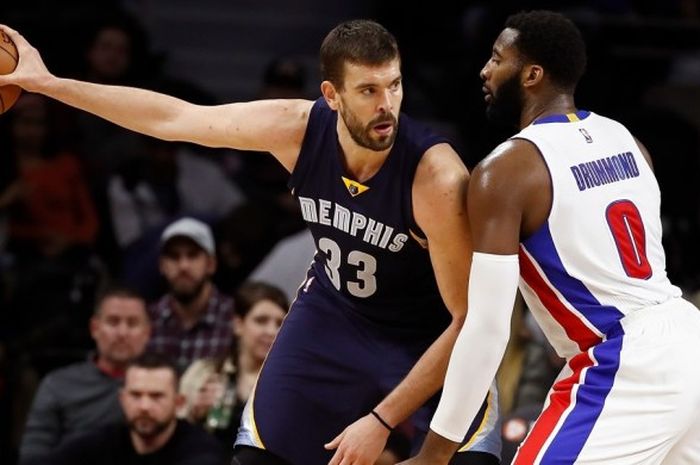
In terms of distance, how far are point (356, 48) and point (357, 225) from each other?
0.57 m

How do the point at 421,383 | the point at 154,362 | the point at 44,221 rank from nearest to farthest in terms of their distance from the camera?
the point at 421,383 → the point at 154,362 → the point at 44,221

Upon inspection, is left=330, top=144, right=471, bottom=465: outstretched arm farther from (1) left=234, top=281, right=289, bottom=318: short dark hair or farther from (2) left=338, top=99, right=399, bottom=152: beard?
(1) left=234, top=281, right=289, bottom=318: short dark hair

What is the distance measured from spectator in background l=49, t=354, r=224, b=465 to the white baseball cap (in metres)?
1.22

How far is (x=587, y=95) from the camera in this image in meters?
10.2

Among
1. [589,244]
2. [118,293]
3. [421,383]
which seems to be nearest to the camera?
[589,244]

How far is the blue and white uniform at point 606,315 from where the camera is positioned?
4.34 metres

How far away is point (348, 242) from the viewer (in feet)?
16.1

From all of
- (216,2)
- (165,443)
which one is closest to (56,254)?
(165,443)

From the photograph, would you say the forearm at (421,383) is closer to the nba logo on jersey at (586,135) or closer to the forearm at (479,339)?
the forearm at (479,339)

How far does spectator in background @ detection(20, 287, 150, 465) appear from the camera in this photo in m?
8.02

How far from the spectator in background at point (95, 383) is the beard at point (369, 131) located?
3.62 meters

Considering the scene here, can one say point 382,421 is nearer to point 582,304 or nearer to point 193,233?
point 582,304

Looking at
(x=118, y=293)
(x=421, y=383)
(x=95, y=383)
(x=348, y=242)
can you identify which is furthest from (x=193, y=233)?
(x=421, y=383)

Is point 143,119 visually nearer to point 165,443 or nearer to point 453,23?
point 165,443
